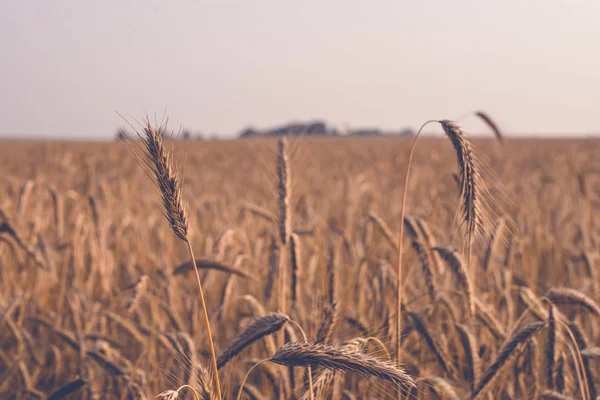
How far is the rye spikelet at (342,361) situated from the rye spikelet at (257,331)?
0.21 meters

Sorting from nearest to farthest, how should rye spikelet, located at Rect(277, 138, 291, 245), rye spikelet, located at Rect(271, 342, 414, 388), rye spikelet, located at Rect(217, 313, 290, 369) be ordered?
rye spikelet, located at Rect(271, 342, 414, 388)
rye spikelet, located at Rect(217, 313, 290, 369)
rye spikelet, located at Rect(277, 138, 291, 245)

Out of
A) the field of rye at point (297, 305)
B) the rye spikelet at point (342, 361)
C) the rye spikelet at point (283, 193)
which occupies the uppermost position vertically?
the rye spikelet at point (283, 193)

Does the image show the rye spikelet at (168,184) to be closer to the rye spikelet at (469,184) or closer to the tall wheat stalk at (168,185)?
the tall wheat stalk at (168,185)

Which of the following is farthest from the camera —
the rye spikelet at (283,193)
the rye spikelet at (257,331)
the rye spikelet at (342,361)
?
the rye spikelet at (283,193)

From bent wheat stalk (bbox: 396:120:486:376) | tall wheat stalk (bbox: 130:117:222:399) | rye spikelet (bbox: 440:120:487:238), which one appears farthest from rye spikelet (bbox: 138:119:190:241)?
rye spikelet (bbox: 440:120:487:238)

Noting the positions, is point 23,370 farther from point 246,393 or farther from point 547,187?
point 547,187

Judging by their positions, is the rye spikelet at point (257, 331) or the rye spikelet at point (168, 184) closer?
the rye spikelet at point (168, 184)

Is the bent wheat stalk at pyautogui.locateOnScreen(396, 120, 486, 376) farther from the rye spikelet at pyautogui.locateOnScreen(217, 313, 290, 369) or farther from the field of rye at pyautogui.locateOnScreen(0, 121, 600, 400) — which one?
the rye spikelet at pyautogui.locateOnScreen(217, 313, 290, 369)

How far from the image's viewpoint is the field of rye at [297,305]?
1489 millimetres

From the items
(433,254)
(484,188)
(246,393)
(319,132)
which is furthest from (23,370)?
(484,188)

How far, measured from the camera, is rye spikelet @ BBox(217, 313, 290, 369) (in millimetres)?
1424

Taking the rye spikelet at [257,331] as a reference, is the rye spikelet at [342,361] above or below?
above

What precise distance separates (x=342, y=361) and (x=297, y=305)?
1.23 m

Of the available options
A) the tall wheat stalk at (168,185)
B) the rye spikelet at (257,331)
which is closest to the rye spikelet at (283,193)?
the rye spikelet at (257,331)
